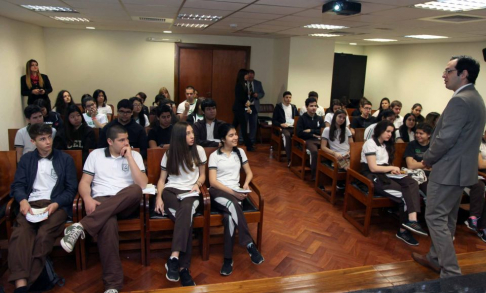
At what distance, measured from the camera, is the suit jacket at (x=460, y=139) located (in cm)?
246

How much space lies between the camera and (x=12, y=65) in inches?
252

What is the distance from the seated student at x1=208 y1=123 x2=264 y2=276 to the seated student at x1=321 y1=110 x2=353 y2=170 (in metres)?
1.90

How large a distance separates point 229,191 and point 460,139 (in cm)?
195

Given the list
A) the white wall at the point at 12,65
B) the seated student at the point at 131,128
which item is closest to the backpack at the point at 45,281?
the seated student at the point at 131,128

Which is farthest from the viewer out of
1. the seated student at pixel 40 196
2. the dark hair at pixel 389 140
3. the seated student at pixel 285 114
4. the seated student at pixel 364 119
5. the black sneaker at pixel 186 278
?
the seated student at pixel 285 114

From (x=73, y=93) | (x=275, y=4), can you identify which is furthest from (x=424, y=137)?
(x=73, y=93)

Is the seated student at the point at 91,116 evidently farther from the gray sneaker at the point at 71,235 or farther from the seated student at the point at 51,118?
the gray sneaker at the point at 71,235

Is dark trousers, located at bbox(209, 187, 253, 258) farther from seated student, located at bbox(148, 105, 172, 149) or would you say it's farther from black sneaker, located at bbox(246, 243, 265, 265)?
seated student, located at bbox(148, 105, 172, 149)

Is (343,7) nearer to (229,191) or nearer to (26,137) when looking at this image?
(229,191)

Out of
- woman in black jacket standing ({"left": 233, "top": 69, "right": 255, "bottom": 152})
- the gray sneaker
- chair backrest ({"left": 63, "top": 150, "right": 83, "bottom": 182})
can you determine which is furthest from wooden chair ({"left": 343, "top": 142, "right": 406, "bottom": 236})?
woman in black jacket standing ({"left": 233, "top": 69, "right": 255, "bottom": 152})

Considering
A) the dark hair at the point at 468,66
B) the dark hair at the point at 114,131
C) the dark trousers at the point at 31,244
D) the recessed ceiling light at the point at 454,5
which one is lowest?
the dark trousers at the point at 31,244

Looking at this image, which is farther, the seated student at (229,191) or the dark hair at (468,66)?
the seated student at (229,191)

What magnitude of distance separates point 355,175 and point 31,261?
329 centimetres

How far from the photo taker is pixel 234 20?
5.75 m
